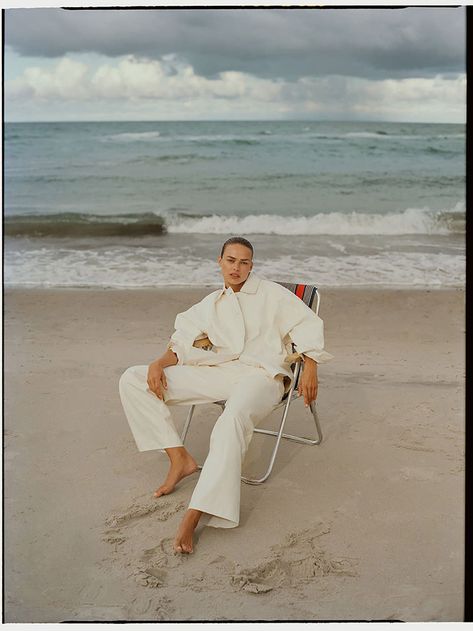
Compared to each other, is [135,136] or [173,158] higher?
[135,136]

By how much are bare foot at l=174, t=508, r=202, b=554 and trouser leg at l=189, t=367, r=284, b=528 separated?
4 cm

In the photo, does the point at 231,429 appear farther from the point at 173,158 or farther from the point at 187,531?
the point at 173,158

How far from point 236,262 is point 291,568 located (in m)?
1.36

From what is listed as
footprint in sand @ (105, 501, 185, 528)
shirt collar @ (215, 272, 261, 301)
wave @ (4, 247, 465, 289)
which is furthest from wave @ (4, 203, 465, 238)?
footprint in sand @ (105, 501, 185, 528)

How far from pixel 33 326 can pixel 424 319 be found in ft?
10.7

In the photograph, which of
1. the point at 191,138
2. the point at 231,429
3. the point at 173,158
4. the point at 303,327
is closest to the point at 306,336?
the point at 303,327

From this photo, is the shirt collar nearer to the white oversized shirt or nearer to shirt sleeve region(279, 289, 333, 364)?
the white oversized shirt

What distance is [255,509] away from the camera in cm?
325

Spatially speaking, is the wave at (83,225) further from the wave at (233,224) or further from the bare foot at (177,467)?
the bare foot at (177,467)

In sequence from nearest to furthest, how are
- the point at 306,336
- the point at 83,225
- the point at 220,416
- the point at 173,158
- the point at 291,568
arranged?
the point at 291,568 < the point at 220,416 < the point at 306,336 < the point at 83,225 < the point at 173,158

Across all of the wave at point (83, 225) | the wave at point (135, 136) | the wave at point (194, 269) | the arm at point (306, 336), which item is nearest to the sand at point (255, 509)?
the arm at point (306, 336)

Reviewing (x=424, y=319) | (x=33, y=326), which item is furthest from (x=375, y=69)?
(x=33, y=326)

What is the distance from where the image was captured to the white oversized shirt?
3568mm

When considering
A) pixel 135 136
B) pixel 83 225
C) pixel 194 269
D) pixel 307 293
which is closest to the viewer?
pixel 307 293
